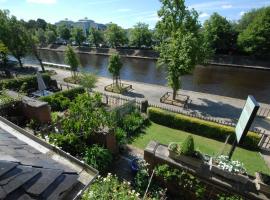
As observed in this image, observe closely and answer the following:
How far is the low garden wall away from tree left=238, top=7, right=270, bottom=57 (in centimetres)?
4384

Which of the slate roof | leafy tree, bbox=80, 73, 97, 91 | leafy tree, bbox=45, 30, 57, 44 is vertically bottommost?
leafy tree, bbox=45, 30, 57, 44

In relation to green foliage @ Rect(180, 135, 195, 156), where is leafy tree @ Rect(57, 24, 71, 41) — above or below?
below

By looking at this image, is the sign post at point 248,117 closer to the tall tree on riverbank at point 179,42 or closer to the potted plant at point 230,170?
the potted plant at point 230,170

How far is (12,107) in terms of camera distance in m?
11.6

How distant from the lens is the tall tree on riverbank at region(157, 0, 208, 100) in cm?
1873

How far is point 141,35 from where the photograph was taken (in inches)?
2344

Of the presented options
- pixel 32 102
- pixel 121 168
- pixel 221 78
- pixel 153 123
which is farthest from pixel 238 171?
pixel 221 78


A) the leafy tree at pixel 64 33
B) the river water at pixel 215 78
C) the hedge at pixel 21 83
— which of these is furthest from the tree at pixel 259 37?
the leafy tree at pixel 64 33

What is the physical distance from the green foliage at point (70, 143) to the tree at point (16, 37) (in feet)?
Answer: 99.8

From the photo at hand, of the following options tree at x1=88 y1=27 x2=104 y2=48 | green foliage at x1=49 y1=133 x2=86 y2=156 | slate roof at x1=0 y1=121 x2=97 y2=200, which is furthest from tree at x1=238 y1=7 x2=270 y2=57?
slate roof at x1=0 y1=121 x2=97 y2=200

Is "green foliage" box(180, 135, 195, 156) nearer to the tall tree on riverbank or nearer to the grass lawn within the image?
the grass lawn

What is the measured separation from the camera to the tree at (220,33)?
1858 inches

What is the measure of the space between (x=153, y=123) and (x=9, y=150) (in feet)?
41.1

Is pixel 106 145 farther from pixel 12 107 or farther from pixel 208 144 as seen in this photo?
pixel 208 144
